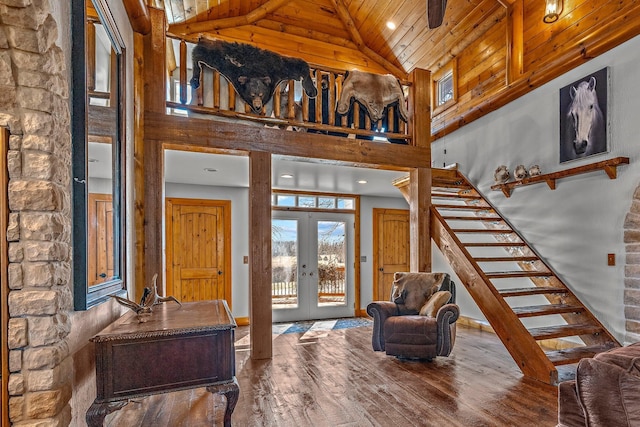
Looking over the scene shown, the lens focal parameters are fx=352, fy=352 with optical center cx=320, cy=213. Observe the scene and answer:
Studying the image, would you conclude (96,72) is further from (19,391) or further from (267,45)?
(267,45)

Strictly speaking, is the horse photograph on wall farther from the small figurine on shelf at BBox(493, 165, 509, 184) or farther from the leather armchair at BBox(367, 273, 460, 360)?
the leather armchair at BBox(367, 273, 460, 360)

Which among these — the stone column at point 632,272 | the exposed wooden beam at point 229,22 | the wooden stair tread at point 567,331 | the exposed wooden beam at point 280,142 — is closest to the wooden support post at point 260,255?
the exposed wooden beam at point 280,142

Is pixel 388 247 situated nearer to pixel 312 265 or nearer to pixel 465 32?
pixel 312 265

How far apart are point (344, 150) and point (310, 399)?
105 inches

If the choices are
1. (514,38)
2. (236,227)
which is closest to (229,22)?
(236,227)

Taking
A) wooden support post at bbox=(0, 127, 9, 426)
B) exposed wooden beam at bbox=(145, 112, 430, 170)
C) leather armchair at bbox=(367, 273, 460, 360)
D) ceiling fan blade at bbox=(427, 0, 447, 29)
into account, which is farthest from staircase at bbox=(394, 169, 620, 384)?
wooden support post at bbox=(0, 127, 9, 426)

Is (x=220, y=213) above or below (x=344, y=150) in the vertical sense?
below

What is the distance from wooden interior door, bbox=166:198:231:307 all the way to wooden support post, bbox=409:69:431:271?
3.07 metres

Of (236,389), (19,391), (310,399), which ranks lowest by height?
(310,399)

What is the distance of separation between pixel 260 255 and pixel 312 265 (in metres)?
2.77

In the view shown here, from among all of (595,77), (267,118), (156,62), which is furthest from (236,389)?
(595,77)

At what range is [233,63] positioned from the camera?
12.1ft

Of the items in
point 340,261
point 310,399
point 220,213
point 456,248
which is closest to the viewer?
point 310,399

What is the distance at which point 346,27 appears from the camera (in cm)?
652
